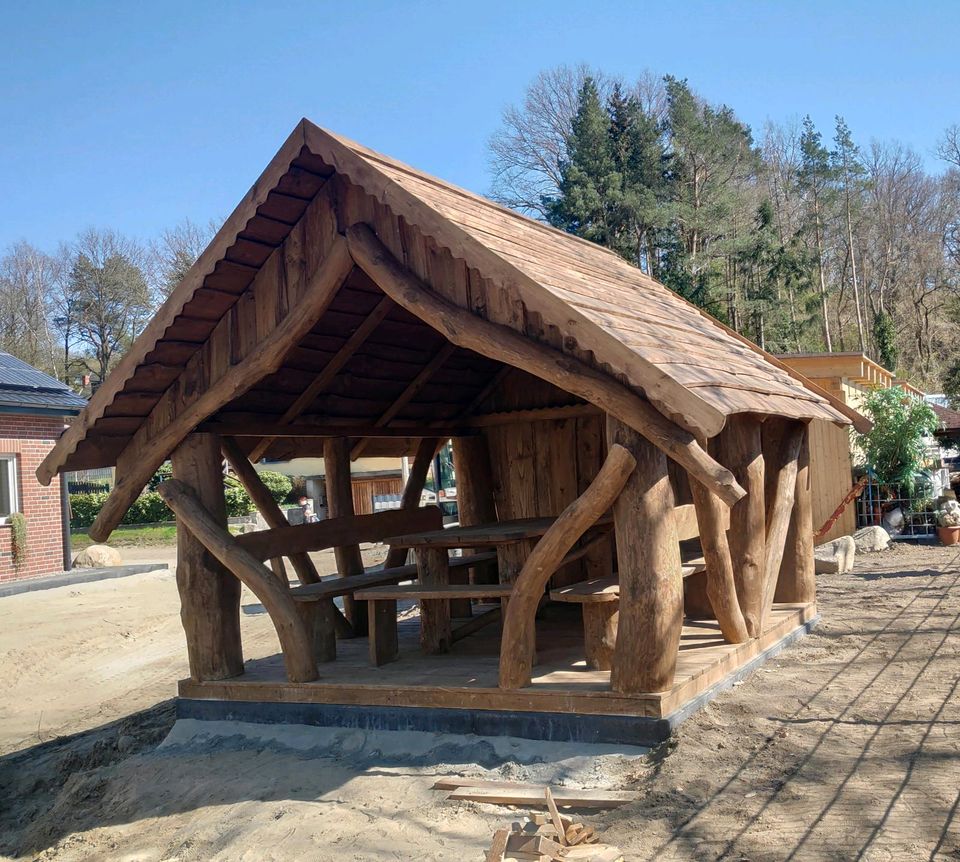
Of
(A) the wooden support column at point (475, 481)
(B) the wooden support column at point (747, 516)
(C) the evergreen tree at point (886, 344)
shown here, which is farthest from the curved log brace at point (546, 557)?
(C) the evergreen tree at point (886, 344)

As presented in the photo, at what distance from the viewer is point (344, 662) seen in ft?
24.9

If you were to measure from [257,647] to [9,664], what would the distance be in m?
3.00

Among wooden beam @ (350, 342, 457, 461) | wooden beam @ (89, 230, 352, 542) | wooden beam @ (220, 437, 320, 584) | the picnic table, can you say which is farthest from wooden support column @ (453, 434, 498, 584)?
wooden beam @ (89, 230, 352, 542)

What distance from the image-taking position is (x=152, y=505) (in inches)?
1216

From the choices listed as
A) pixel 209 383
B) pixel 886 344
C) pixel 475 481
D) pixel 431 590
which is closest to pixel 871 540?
pixel 475 481

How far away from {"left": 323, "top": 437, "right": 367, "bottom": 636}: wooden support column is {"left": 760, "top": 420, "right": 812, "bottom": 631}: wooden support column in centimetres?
367

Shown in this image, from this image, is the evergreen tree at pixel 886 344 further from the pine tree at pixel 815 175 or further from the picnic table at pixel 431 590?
the picnic table at pixel 431 590

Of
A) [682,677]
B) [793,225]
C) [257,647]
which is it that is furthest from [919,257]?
[682,677]

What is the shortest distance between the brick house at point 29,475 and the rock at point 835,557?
43.7 ft

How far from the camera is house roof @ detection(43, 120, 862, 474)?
5.33m

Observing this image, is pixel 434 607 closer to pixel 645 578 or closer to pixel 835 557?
pixel 645 578

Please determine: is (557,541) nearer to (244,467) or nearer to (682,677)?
(682,677)

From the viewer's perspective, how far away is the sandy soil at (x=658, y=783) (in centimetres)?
442

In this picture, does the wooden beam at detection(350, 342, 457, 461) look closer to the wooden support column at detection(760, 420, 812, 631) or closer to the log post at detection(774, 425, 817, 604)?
the wooden support column at detection(760, 420, 812, 631)
